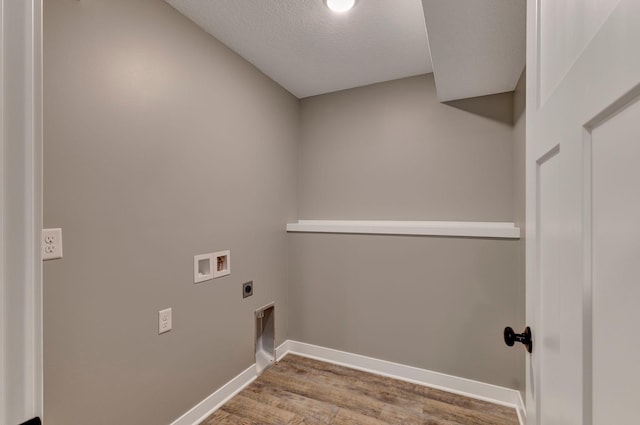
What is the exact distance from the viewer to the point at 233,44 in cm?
199

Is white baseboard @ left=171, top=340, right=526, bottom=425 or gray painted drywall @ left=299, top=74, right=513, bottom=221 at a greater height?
gray painted drywall @ left=299, top=74, right=513, bottom=221

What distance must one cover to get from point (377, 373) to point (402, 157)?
1.82 metres

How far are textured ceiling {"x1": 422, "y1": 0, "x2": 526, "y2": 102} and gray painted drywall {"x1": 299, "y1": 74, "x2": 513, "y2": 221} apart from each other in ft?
0.89

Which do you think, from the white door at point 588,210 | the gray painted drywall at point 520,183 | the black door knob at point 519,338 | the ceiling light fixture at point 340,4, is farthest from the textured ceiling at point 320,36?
the black door knob at point 519,338

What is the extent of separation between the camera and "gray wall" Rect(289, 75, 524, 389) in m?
2.06

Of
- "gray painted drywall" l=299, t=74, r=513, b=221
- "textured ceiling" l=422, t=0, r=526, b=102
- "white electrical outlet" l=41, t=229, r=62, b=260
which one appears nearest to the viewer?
"white electrical outlet" l=41, t=229, r=62, b=260

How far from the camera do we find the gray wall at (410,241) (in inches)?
81.2

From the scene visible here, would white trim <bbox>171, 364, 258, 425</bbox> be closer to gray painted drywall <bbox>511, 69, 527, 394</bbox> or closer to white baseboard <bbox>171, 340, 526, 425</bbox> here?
white baseboard <bbox>171, 340, 526, 425</bbox>

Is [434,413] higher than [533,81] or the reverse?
the reverse

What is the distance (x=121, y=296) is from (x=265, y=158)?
1441 mm

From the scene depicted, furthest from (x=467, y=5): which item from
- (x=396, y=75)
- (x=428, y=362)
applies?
(x=428, y=362)

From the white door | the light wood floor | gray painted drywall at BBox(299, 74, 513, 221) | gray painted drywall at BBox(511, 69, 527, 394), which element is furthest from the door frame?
gray painted drywall at BBox(299, 74, 513, 221)

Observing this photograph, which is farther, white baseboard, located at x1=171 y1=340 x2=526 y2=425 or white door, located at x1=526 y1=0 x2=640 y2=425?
white baseboard, located at x1=171 y1=340 x2=526 y2=425

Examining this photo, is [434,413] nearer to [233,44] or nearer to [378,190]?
[378,190]
